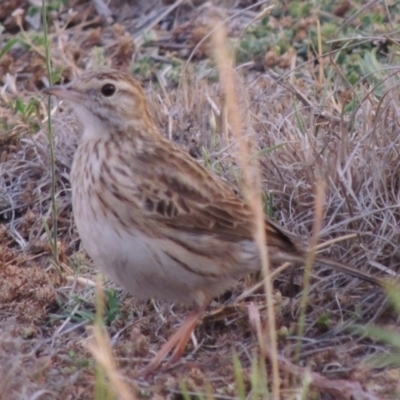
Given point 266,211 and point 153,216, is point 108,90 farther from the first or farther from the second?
point 266,211

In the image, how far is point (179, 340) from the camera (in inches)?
210

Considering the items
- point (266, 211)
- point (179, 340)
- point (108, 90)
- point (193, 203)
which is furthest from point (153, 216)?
point (266, 211)

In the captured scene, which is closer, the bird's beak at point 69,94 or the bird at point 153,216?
the bird at point 153,216

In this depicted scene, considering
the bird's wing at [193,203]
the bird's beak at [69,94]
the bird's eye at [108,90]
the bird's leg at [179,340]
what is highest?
the bird's beak at [69,94]

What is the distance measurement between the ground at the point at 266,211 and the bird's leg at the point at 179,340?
0.22 ft

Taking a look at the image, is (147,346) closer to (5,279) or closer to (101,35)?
(5,279)

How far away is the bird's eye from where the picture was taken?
220 inches

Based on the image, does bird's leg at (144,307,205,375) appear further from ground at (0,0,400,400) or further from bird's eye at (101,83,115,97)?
bird's eye at (101,83,115,97)

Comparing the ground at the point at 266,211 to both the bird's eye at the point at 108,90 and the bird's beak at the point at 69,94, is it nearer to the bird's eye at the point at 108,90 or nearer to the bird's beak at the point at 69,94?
the bird's eye at the point at 108,90

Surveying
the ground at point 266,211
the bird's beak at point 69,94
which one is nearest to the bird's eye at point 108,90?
the bird's beak at point 69,94

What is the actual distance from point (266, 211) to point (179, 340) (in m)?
1.04

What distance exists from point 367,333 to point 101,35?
467 centimetres

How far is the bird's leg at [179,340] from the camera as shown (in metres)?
5.21

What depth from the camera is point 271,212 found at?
608 cm
